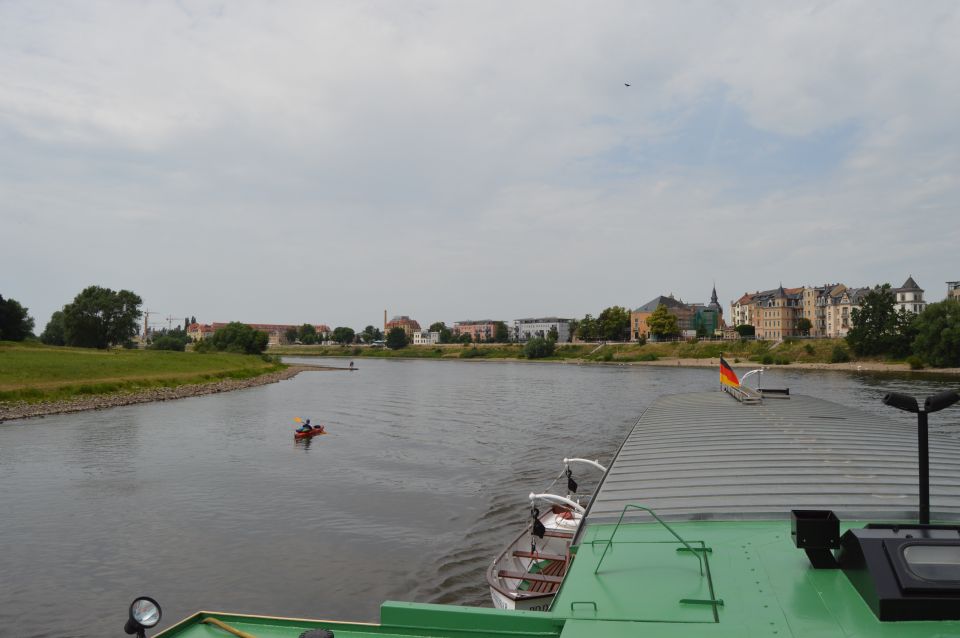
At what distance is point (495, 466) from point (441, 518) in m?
7.61

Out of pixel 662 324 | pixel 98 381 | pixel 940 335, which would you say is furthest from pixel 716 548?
pixel 662 324

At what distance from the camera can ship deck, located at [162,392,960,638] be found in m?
5.18

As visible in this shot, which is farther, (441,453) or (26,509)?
(441,453)

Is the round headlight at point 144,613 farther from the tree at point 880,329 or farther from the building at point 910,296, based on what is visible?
the building at point 910,296

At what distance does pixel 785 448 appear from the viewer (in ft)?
36.9

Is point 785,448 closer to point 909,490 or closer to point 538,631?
point 909,490

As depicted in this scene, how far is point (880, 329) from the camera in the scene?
98812 millimetres

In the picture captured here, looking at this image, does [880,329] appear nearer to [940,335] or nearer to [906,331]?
[906,331]

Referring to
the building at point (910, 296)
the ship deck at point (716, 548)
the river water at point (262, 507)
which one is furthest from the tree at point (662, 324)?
the ship deck at point (716, 548)

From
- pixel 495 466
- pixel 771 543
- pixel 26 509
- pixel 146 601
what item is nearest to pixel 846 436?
pixel 771 543

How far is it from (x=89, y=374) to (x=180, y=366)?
16666 millimetres

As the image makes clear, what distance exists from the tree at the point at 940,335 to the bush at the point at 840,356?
15758 millimetres

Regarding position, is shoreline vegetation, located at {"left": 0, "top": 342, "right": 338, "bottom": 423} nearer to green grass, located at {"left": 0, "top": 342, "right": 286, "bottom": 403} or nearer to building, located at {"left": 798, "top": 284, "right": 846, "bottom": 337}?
green grass, located at {"left": 0, "top": 342, "right": 286, "bottom": 403}

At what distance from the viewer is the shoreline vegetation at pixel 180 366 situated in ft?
157
